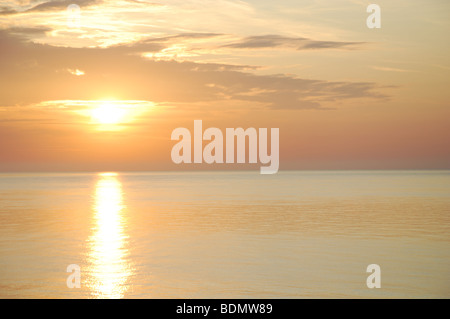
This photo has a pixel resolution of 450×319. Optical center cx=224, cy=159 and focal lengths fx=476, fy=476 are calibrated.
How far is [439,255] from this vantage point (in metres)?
22.8

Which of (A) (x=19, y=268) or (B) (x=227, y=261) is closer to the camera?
(A) (x=19, y=268)

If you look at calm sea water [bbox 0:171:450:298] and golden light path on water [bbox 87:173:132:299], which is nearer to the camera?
golden light path on water [bbox 87:173:132:299]

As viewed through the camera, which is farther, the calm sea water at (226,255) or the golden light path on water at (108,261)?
the calm sea water at (226,255)

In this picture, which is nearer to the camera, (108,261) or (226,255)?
(108,261)
